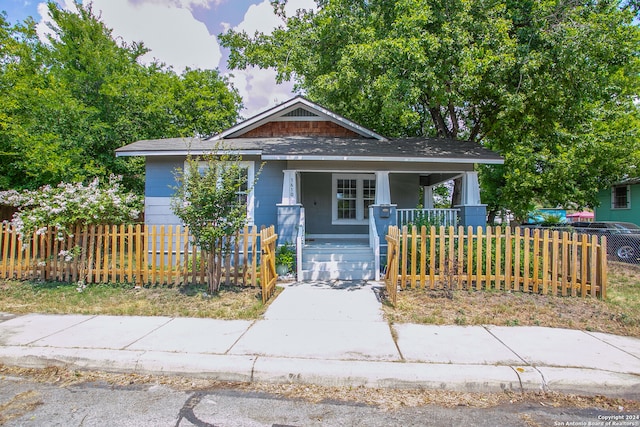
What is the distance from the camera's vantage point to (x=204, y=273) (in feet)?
23.7

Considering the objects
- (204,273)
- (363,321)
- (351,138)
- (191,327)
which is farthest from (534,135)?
(191,327)

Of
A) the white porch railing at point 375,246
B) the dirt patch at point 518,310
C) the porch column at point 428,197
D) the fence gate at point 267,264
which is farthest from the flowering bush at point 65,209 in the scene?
the porch column at point 428,197

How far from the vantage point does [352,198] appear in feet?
39.0

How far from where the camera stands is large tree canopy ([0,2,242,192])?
1281 centimetres

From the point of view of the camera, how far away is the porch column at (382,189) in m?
9.24

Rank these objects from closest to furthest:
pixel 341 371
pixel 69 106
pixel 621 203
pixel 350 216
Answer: pixel 341 371, pixel 350 216, pixel 69 106, pixel 621 203

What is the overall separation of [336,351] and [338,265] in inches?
170

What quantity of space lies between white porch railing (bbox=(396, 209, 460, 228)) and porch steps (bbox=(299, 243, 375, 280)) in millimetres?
1466

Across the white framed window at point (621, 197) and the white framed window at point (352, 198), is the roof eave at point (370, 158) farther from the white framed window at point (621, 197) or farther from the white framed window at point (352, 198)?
the white framed window at point (621, 197)

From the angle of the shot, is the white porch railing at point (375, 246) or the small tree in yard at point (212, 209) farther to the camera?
the white porch railing at point (375, 246)

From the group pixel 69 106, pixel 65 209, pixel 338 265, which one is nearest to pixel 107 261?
pixel 65 209

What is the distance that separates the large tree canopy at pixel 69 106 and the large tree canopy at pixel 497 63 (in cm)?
789

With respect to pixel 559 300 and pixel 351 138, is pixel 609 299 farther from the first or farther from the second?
pixel 351 138

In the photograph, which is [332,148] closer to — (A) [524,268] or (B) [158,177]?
(B) [158,177]
